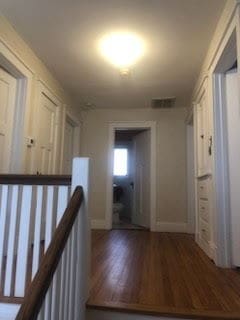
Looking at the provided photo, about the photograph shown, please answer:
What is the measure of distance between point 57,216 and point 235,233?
1677 millimetres

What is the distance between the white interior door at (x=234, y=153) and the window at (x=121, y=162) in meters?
5.03

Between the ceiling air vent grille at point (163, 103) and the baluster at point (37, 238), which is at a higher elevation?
the ceiling air vent grille at point (163, 103)

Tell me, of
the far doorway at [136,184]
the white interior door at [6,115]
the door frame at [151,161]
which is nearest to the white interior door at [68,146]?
the door frame at [151,161]

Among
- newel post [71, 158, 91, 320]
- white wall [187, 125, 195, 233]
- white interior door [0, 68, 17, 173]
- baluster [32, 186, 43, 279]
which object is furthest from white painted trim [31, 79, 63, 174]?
white wall [187, 125, 195, 233]

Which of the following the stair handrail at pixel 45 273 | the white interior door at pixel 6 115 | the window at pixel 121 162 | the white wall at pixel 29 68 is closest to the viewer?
the stair handrail at pixel 45 273

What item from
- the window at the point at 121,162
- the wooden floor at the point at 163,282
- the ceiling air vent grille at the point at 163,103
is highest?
the ceiling air vent grille at the point at 163,103

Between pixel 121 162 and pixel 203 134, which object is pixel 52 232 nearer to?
pixel 203 134

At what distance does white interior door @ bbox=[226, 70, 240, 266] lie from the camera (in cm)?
253

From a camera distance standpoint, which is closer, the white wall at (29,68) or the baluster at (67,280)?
the baluster at (67,280)

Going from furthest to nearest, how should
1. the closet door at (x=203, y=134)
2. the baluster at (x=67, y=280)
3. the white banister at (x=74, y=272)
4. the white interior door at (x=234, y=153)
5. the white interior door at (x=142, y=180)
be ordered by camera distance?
the white interior door at (x=142, y=180), the closet door at (x=203, y=134), the white interior door at (x=234, y=153), the baluster at (x=67, y=280), the white banister at (x=74, y=272)

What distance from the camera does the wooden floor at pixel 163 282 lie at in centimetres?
166

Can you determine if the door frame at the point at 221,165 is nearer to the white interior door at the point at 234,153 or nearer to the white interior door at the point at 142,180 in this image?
the white interior door at the point at 234,153

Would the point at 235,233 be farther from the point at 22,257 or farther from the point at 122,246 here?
the point at 22,257

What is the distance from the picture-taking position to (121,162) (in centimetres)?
762
